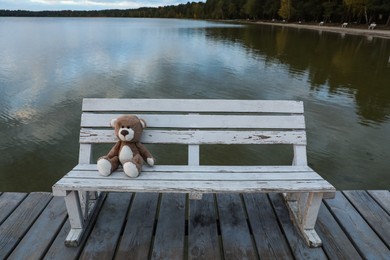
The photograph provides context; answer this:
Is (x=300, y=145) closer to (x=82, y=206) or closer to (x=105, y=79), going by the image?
(x=82, y=206)

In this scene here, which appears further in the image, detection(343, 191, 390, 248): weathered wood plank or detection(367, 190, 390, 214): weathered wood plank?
detection(367, 190, 390, 214): weathered wood plank

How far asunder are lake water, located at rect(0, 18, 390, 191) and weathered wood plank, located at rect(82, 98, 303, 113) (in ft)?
8.00

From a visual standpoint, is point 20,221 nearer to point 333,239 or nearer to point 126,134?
point 126,134

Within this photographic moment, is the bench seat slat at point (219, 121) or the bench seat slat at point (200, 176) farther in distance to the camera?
the bench seat slat at point (219, 121)

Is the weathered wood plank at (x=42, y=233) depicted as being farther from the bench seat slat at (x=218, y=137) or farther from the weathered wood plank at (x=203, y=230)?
the weathered wood plank at (x=203, y=230)

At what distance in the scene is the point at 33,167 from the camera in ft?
16.3

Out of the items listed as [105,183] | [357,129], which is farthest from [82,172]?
[357,129]

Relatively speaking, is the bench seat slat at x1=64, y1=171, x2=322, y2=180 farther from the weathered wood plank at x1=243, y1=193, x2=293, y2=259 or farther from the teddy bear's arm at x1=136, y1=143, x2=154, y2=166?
the weathered wood plank at x1=243, y1=193, x2=293, y2=259

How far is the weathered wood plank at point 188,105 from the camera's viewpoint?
9.04 feet

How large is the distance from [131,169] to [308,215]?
4.77 feet

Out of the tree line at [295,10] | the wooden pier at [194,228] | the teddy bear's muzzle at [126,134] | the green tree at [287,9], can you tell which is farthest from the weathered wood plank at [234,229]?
the green tree at [287,9]

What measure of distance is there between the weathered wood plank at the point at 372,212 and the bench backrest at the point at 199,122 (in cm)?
75

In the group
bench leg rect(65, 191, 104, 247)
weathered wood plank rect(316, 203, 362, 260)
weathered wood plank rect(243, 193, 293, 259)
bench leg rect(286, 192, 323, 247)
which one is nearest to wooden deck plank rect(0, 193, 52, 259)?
bench leg rect(65, 191, 104, 247)

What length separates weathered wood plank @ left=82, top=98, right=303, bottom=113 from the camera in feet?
9.04
